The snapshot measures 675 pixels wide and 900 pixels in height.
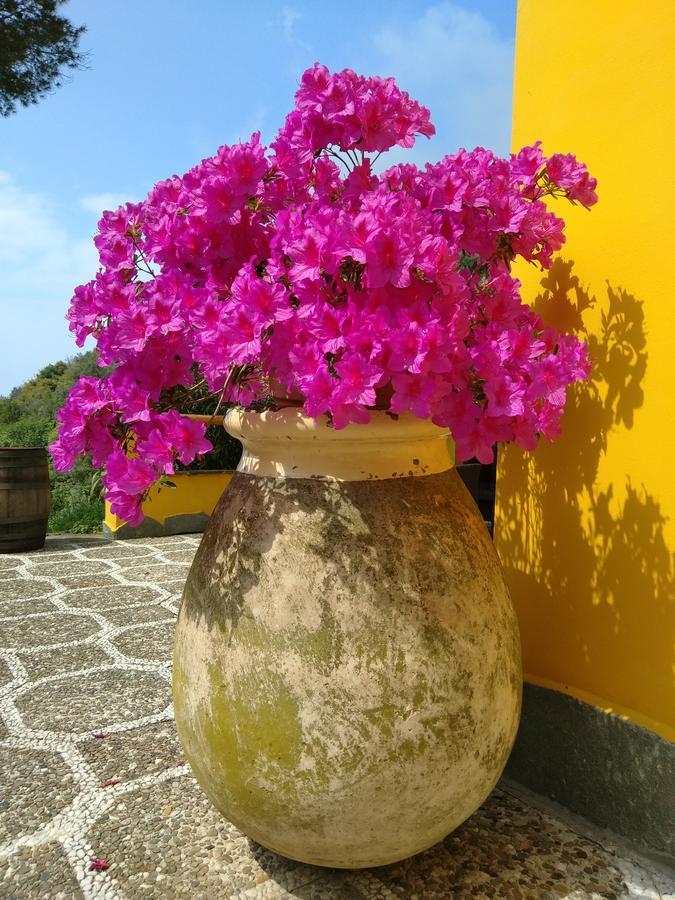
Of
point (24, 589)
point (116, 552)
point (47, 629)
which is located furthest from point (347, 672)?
point (116, 552)

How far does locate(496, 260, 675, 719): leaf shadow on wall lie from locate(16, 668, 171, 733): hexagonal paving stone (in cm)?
164

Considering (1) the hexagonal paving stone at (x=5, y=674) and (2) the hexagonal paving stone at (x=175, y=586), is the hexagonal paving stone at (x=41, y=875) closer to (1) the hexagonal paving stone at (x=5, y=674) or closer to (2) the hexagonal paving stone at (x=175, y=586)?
(1) the hexagonal paving stone at (x=5, y=674)

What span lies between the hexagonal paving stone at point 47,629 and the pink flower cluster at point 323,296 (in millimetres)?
2499

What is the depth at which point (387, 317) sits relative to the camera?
132 centimetres

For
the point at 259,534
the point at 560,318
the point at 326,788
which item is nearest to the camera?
the point at 326,788

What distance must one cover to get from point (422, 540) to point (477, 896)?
0.89 meters

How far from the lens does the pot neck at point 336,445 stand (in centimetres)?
151

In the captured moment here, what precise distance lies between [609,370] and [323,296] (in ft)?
3.17

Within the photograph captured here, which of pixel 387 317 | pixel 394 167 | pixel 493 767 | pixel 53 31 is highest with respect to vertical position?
pixel 53 31

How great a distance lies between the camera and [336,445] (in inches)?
59.9

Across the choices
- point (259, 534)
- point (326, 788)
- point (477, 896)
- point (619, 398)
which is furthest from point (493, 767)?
point (619, 398)

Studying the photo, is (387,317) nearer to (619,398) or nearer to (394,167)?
(394,167)

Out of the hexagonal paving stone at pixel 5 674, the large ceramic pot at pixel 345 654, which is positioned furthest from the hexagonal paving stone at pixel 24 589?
the large ceramic pot at pixel 345 654

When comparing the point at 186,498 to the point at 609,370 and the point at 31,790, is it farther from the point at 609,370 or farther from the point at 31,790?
the point at 609,370
